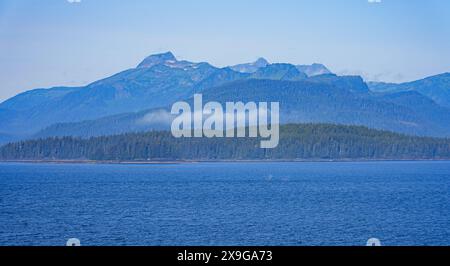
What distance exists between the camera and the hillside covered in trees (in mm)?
158500

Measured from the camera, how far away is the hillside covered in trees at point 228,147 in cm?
15850

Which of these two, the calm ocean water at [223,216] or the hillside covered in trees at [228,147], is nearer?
Result: the calm ocean water at [223,216]

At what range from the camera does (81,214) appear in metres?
41.1

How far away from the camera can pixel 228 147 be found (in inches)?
6654

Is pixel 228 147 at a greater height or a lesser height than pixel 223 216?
greater

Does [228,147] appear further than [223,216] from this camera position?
Yes

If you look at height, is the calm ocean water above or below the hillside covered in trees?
below

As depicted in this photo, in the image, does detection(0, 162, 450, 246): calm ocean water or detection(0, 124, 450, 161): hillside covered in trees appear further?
detection(0, 124, 450, 161): hillside covered in trees

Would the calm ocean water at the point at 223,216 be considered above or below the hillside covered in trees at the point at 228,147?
below
